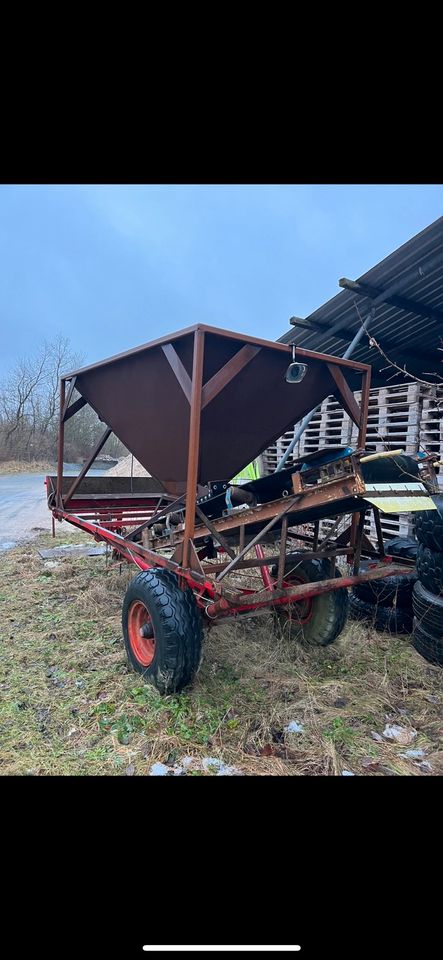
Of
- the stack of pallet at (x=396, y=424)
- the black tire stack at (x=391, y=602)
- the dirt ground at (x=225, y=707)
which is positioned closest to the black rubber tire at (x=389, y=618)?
the black tire stack at (x=391, y=602)

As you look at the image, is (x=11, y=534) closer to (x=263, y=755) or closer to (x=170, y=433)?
(x=170, y=433)

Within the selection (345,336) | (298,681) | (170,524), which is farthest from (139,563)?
(345,336)

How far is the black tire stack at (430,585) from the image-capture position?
3.28m

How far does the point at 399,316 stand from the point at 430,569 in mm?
3775

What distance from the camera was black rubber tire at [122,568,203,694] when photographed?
8.82 feet

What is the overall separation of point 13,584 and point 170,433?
3.09 meters

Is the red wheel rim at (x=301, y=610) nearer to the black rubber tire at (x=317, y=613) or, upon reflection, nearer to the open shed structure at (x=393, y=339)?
the black rubber tire at (x=317, y=613)

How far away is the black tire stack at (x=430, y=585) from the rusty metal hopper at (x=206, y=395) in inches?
45.5

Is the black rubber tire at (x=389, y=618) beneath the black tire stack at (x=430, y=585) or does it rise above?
beneath

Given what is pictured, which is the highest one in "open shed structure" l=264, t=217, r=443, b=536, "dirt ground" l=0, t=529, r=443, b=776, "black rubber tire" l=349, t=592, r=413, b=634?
"open shed structure" l=264, t=217, r=443, b=536

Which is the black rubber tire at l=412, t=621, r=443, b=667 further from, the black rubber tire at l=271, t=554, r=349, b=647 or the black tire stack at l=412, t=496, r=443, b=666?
the black rubber tire at l=271, t=554, r=349, b=647

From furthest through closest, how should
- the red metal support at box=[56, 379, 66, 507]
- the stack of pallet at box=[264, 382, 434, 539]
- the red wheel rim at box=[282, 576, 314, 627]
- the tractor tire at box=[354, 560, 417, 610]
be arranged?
1. the stack of pallet at box=[264, 382, 434, 539]
2. the red metal support at box=[56, 379, 66, 507]
3. the tractor tire at box=[354, 560, 417, 610]
4. the red wheel rim at box=[282, 576, 314, 627]

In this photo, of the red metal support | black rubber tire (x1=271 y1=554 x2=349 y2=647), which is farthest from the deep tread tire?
the red metal support

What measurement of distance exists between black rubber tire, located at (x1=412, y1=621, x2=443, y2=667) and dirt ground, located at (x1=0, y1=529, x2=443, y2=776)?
0.22 ft
